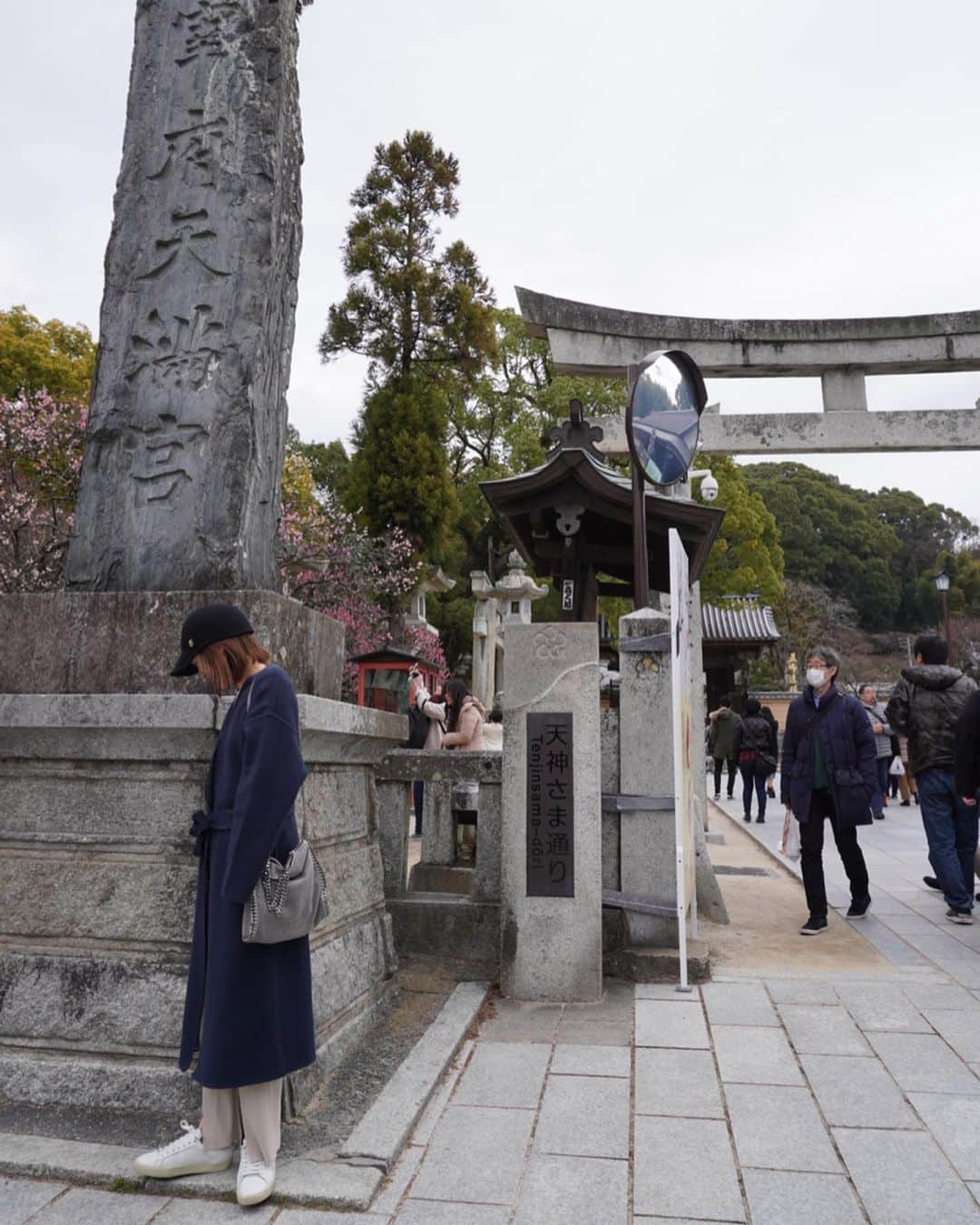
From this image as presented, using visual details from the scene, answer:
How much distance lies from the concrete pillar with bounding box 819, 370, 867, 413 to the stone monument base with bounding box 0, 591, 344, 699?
9.72 meters

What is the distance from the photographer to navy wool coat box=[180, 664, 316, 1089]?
8.39 feet

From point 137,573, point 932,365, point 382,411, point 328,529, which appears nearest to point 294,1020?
point 137,573

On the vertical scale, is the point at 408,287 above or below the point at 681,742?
above

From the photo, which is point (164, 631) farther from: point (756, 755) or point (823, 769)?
point (756, 755)

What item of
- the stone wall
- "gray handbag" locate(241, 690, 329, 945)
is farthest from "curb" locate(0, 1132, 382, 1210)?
"gray handbag" locate(241, 690, 329, 945)

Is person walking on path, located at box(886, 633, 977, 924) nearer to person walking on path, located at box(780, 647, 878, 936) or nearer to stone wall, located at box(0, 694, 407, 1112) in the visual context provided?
person walking on path, located at box(780, 647, 878, 936)

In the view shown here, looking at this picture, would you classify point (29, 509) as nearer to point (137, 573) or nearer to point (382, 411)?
point (137, 573)

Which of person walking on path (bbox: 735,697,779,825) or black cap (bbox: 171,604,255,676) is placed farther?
person walking on path (bbox: 735,697,779,825)

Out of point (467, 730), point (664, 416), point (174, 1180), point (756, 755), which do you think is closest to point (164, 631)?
point (174, 1180)

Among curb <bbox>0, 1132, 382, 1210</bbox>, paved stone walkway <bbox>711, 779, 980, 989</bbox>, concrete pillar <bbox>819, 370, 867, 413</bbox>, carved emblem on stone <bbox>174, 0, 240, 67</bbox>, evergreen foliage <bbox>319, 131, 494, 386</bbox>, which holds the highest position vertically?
evergreen foliage <bbox>319, 131, 494, 386</bbox>

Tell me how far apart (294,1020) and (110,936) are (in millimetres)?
958

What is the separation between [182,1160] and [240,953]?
28.1 inches

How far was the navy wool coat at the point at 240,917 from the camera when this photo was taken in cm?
256

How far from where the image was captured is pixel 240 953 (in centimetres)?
262
